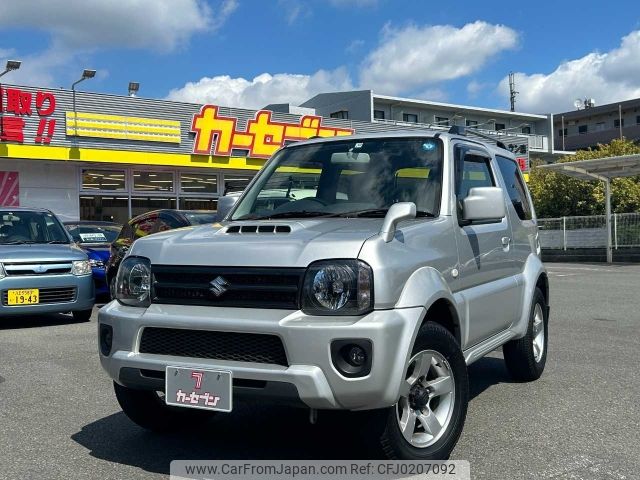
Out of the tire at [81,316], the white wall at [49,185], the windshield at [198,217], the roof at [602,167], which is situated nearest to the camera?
the tire at [81,316]

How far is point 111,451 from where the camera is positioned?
3.87m

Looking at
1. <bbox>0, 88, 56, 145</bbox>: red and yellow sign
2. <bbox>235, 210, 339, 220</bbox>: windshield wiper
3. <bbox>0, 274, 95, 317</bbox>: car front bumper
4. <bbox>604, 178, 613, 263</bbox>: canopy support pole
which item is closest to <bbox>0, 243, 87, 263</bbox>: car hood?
<bbox>0, 274, 95, 317</bbox>: car front bumper

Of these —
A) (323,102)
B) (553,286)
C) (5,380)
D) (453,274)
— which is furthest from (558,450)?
(323,102)

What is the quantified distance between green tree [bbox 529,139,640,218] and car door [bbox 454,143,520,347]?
22.3m

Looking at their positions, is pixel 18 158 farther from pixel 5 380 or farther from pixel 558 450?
pixel 558 450

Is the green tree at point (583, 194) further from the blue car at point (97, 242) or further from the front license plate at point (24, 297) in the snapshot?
the front license plate at point (24, 297)

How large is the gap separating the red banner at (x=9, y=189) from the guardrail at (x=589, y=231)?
18647mm

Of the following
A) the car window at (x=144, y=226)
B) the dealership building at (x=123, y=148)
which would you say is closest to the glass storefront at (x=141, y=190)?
the dealership building at (x=123, y=148)

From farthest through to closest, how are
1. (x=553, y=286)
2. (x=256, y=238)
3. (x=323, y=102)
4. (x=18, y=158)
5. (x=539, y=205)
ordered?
(x=323, y=102)
(x=539, y=205)
(x=18, y=158)
(x=553, y=286)
(x=256, y=238)

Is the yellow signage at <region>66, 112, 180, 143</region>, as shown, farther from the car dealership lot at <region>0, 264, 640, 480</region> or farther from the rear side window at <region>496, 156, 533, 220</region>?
the rear side window at <region>496, 156, 533, 220</region>

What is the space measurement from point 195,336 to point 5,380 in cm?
320

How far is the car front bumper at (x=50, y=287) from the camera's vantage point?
8.34 meters

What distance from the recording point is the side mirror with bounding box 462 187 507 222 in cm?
402

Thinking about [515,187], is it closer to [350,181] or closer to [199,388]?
[350,181]
